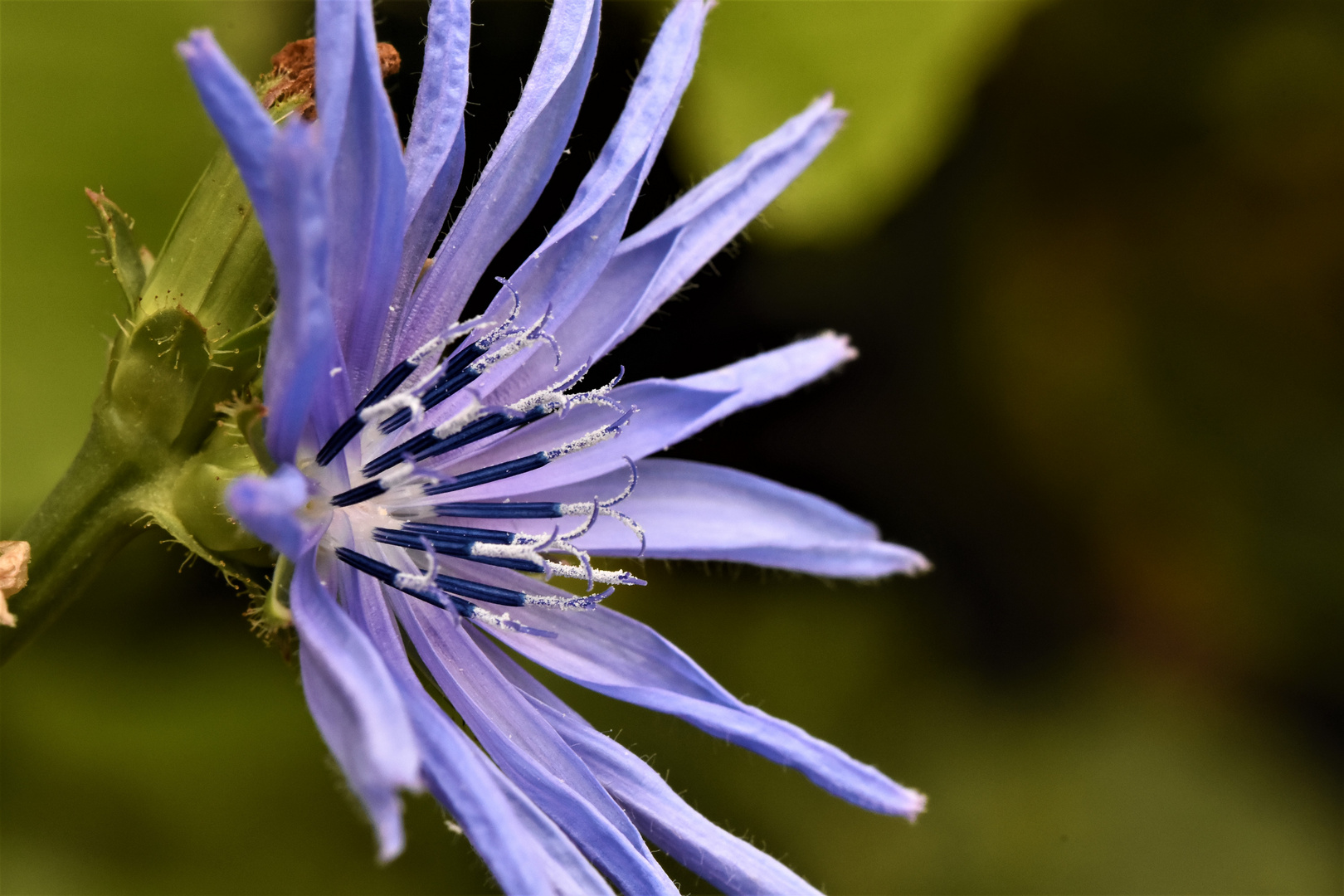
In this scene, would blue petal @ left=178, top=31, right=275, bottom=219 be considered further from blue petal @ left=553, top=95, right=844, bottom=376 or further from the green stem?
blue petal @ left=553, top=95, right=844, bottom=376

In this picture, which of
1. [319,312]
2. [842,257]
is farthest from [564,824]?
[842,257]

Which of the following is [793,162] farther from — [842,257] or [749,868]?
[842,257]

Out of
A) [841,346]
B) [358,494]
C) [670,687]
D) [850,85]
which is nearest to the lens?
[358,494]

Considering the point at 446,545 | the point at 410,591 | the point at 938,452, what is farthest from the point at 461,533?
the point at 938,452

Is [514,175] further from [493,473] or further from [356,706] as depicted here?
[356,706]

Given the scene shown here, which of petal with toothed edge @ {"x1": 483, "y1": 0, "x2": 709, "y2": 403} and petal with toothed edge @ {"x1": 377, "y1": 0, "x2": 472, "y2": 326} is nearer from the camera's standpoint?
petal with toothed edge @ {"x1": 377, "y1": 0, "x2": 472, "y2": 326}

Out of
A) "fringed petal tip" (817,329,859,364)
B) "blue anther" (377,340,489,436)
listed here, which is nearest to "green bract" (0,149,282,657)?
"blue anther" (377,340,489,436)
